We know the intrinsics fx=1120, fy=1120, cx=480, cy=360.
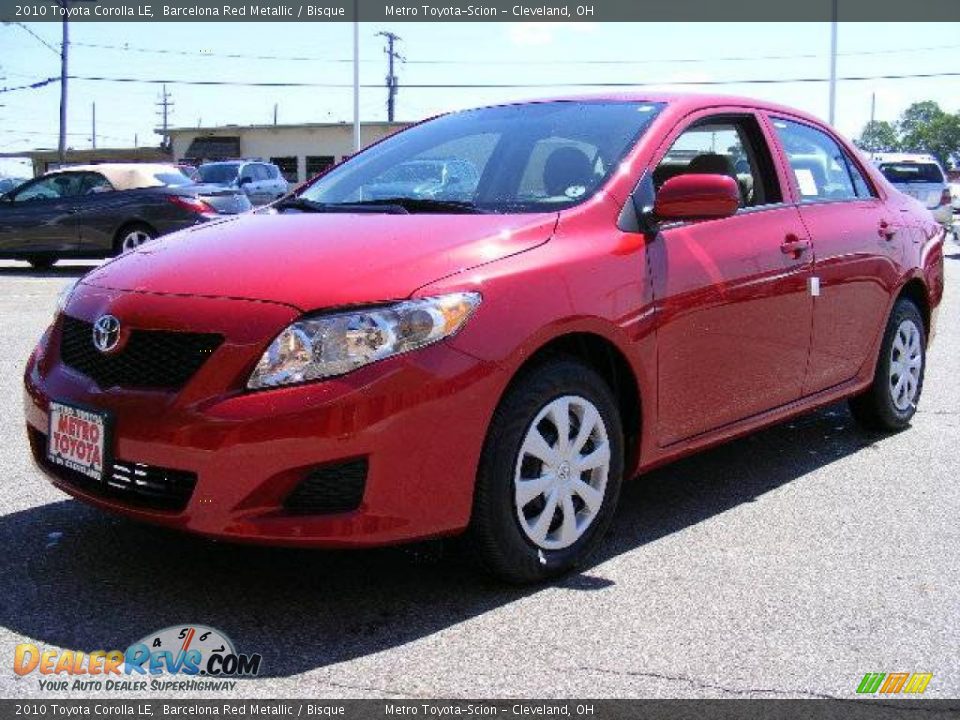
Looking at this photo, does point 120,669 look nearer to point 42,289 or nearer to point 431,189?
point 431,189

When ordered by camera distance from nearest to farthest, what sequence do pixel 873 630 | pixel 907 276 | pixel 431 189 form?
1. pixel 873 630
2. pixel 431 189
3. pixel 907 276

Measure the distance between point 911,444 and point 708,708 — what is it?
126 inches

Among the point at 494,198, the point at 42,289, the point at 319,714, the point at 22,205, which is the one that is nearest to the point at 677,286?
the point at 494,198

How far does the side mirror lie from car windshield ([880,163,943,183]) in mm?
18095

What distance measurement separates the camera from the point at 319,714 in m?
2.69

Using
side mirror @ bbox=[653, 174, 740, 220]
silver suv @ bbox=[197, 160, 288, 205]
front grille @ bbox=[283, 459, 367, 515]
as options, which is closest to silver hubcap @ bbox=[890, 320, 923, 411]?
side mirror @ bbox=[653, 174, 740, 220]

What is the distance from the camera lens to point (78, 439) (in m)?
3.30

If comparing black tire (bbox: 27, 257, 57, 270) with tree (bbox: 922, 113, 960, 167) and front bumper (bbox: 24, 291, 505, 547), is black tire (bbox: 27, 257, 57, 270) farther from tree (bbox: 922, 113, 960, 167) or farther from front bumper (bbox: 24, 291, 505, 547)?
tree (bbox: 922, 113, 960, 167)

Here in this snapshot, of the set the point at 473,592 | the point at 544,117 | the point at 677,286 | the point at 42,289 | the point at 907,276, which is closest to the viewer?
the point at 473,592

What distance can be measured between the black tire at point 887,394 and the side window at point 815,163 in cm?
65

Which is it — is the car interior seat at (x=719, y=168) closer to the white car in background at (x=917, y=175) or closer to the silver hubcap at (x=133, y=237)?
the silver hubcap at (x=133, y=237)

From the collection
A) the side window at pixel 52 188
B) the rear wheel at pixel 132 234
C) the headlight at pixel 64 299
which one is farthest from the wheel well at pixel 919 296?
the side window at pixel 52 188

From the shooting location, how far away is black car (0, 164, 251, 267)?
15.0m

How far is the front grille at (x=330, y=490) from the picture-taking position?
3027 millimetres
